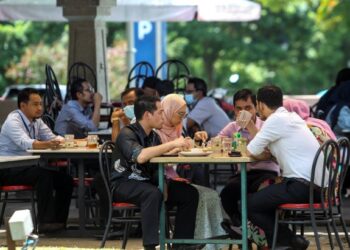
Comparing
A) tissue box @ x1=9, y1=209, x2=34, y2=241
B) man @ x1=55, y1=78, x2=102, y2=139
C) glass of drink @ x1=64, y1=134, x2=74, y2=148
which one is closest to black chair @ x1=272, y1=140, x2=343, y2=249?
glass of drink @ x1=64, y1=134, x2=74, y2=148

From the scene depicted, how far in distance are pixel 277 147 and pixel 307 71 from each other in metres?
33.6

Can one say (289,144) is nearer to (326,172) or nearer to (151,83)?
(326,172)

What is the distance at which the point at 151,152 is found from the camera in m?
9.47

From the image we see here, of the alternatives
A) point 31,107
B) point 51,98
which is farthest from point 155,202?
point 51,98

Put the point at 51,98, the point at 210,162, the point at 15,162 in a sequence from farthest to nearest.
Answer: the point at 51,98 → the point at 210,162 → the point at 15,162

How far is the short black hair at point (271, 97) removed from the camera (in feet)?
32.2

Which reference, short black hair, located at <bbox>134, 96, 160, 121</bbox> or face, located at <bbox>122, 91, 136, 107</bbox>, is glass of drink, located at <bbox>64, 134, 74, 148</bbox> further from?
short black hair, located at <bbox>134, 96, 160, 121</bbox>

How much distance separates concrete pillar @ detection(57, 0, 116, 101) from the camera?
15398 mm

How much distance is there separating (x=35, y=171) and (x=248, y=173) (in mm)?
1902

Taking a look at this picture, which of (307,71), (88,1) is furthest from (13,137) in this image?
(307,71)

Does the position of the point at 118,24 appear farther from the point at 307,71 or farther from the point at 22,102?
the point at 22,102

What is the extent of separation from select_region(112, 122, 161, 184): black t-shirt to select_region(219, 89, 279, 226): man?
85cm

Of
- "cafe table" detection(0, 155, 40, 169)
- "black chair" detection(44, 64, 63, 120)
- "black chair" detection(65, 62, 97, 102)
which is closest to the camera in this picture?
"cafe table" detection(0, 155, 40, 169)

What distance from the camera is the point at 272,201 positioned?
31.6 feet
